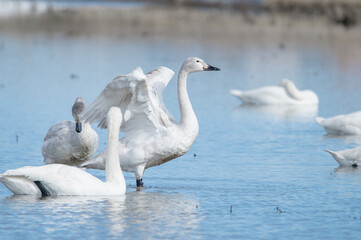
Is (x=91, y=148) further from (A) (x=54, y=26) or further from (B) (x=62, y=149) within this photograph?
(A) (x=54, y=26)

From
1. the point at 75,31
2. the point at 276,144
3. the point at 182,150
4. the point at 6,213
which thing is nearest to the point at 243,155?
the point at 276,144

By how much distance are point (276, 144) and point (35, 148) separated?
320 cm

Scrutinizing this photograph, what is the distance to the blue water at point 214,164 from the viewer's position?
21.4ft

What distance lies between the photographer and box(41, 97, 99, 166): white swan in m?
8.53

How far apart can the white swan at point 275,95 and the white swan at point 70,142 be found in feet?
20.9

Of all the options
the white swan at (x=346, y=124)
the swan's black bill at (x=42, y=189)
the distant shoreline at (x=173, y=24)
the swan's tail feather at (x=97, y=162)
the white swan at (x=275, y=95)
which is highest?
the distant shoreline at (x=173, y=24)

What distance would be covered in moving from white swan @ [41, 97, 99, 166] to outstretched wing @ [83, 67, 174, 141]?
0.18 m

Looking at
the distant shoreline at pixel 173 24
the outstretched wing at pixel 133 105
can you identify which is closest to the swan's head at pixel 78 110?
the outstretched wing at pixel 133 105

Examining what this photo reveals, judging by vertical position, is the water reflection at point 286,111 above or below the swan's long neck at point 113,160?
above

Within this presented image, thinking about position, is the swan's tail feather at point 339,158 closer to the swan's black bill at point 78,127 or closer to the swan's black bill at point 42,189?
the swan's black bill at point 78,127

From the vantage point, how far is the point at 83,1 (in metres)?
48.8

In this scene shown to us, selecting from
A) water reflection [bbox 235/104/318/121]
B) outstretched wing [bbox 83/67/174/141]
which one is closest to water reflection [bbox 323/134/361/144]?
water reflection [bbox 235/104/318/121]

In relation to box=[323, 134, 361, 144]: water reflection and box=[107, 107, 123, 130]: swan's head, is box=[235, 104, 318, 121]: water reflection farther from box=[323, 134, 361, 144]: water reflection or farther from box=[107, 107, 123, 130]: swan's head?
box=[107, 107, 123, 130]: swan's head

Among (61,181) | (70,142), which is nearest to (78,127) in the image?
(70,142)
